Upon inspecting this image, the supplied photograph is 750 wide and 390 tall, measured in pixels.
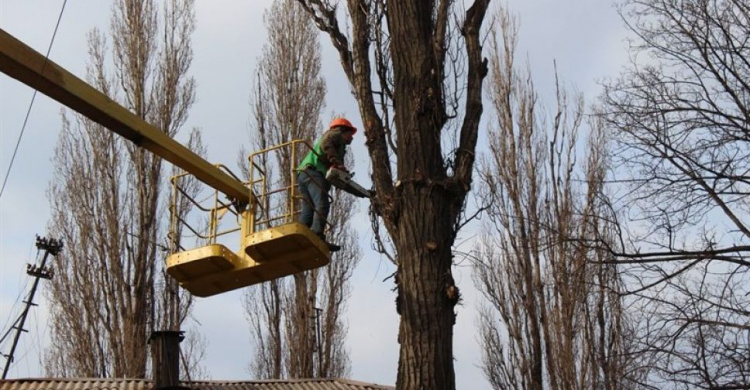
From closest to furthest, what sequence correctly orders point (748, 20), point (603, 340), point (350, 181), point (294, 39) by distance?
point (748, 20) < point (350, 181) < point (603, 340) < point (294, 39)

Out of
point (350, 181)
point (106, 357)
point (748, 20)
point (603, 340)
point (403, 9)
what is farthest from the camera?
point (106, 357)

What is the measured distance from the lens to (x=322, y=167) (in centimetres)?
925

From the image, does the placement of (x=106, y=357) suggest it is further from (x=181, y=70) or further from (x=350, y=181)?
(x=350, y=181)

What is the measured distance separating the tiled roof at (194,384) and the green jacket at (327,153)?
6199 mm

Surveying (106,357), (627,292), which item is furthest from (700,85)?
(106,357)

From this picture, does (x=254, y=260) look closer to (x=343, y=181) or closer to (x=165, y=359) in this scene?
(x=343, y=181)

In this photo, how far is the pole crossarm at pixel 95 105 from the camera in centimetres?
741

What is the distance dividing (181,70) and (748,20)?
12378 millimetres

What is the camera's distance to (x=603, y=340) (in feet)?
49.9

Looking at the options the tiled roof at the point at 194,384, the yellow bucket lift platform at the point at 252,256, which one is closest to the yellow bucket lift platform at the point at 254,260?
the yellow bucket lift platform at the point at 252,256

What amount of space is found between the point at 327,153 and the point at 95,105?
2.13 meters

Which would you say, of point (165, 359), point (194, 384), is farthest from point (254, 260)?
point (194, 384)

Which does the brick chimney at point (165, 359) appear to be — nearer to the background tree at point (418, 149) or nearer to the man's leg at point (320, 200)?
the man's leg at point (320, 200)

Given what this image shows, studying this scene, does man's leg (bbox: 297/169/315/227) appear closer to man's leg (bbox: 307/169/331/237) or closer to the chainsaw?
man's leg (bbox: 307/169/331/237)
